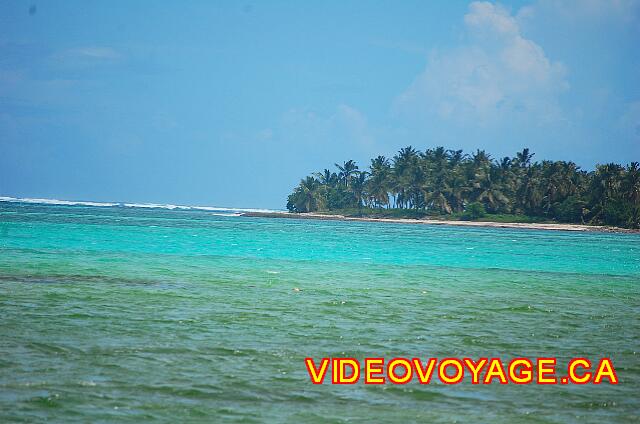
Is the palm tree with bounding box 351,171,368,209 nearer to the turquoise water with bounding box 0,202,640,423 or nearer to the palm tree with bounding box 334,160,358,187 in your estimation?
the palm tree with bounding box 334,160,358,187

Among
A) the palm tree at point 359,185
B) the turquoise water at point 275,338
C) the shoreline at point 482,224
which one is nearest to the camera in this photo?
the turquoise water at point 275,338

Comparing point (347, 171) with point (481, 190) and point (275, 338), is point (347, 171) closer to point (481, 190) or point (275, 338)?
point (481, 190)

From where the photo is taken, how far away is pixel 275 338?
1384 centimetres

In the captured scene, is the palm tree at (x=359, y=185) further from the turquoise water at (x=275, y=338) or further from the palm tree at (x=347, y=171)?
the turquoise water at (x=275, y=338)

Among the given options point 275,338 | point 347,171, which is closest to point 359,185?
→ point 347,171

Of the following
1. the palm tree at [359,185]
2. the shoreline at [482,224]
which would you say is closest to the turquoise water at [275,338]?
the shoreline at [482,224]

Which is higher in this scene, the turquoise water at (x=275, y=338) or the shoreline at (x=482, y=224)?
the shoreline at (x=482, y=224)

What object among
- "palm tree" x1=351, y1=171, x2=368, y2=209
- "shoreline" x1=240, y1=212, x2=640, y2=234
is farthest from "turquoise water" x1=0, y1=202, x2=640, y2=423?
"palm tree" x1=351, y1=171, x2=368, y2=209

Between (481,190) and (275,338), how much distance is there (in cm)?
12201

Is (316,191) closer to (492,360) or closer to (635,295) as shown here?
(635,295)

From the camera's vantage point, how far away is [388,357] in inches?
484

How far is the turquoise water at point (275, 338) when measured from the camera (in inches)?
365

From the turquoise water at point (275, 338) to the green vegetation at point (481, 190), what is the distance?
88.7 meters

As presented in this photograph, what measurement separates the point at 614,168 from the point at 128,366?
113064 millimetres
